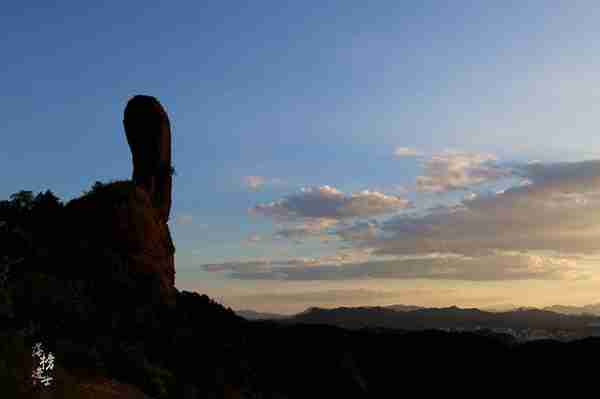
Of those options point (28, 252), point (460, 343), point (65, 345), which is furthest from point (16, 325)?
point (460, 343)

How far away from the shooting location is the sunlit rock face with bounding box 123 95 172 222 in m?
51.4

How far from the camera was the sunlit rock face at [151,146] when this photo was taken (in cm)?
5144

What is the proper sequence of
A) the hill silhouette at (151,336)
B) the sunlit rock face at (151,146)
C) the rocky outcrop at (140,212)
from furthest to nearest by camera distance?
the sunlit rock face at (151,146), the rocky outcrop at (140,212), the hill silhouette at (151,336)

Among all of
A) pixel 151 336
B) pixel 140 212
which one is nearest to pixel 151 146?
pixel 140 212

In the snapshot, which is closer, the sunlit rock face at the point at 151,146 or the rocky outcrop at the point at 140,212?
the rocky outcrop at the point at 140,212

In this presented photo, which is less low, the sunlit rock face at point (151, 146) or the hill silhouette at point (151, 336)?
the sunlit rock face at point (151, 146)

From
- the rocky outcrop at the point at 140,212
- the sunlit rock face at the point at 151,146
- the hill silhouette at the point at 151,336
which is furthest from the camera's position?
the sunlit rock face at the point at 151,146

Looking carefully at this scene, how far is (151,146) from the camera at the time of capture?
5231cm

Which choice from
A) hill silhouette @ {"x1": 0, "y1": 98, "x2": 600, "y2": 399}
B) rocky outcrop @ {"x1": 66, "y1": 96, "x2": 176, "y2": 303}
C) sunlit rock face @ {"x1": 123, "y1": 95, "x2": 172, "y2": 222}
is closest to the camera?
hill silhouette @ {"x1": 0, "y1": 98, "x2": 600, "y2": 399}

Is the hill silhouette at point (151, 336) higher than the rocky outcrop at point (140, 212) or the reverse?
the reverse

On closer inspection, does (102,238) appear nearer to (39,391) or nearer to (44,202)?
(44,202)

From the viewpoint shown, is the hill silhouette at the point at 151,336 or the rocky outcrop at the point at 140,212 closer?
the hill silhouette at the point at 151,336

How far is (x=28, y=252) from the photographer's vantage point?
3188 centimetres

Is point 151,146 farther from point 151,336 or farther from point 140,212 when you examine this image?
point 151,336
